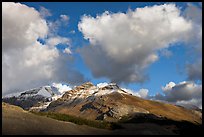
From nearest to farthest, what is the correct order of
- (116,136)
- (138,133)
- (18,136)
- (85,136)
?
(18,136) < (85,136) < (116,136) < (138,133)

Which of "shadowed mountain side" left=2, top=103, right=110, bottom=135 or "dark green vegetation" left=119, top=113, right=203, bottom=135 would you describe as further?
"dark green vegetation" left=119, top=113, right=203, bottom=135

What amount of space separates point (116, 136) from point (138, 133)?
19.5 feet

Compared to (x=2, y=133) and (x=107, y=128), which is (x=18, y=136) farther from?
(x=107, y=128)

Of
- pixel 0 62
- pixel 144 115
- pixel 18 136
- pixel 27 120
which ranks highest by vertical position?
pixel 144 115

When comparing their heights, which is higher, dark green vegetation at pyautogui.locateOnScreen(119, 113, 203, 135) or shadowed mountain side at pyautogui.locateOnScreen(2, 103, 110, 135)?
dark green vegetation at pyautogui.locateOnScreen(119, 113, 203, 135)

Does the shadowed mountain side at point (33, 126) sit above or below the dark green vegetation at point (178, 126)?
below

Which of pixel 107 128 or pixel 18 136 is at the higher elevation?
pixel 107 128

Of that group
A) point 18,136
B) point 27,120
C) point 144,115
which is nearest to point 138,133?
point 27,120

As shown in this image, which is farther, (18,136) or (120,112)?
(120,112)

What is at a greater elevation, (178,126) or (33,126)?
(178,126)

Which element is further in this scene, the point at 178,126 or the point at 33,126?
the point at 178,126

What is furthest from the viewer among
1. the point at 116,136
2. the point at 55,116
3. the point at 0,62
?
the point at 55,116

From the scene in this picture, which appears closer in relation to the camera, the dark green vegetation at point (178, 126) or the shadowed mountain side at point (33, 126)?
the shadowed mountain side at point (33, 126)

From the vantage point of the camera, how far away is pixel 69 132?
50500mm
